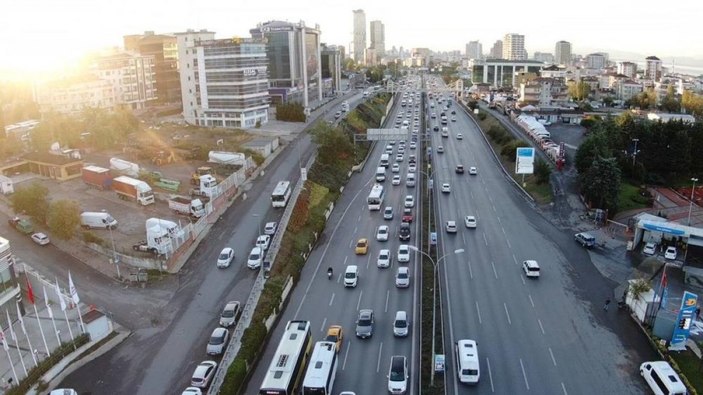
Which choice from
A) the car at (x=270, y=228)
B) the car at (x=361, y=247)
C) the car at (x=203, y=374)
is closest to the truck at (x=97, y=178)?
the car at (x=270, y=228)

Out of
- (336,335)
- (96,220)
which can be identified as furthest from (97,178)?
(336,335)

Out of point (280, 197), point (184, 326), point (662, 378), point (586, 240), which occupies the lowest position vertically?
point (184, 326)

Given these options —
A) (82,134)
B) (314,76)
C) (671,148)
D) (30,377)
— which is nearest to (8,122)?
(82,134)

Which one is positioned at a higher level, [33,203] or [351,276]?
[33,203]

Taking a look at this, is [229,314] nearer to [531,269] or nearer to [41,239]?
[531,269]

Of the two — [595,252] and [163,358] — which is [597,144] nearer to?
[595,252]

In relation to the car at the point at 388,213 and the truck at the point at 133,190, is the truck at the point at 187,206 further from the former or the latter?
the car at the point at 388,213

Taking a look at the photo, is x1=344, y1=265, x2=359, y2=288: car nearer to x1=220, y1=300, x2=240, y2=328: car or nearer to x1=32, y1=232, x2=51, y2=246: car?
x1=220, y1=300, x2=240, y2=328: car
